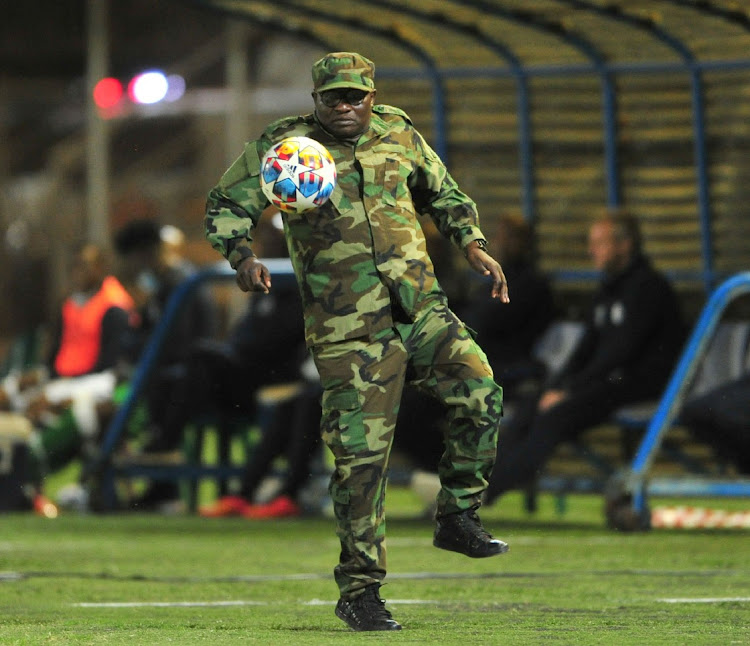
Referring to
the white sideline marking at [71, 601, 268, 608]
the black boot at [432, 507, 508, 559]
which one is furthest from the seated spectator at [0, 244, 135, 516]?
the black boot at [432, 507, 508, 559]

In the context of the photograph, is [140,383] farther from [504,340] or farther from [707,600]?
[707,600]

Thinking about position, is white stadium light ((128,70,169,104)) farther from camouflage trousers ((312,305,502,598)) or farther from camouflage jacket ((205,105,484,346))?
camouflage trousers ((312,305,502,598))

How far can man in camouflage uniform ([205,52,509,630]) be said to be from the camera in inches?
258

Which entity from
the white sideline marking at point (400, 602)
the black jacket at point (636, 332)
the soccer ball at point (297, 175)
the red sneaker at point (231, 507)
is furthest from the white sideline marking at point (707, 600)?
the red sneaker at point (231, 507)

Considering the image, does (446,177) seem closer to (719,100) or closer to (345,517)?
(345,517)

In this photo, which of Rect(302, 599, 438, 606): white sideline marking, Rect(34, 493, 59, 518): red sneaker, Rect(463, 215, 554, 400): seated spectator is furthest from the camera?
Rect(34, 493, 59, 518): red sneaker

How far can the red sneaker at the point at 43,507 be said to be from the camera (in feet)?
42.1

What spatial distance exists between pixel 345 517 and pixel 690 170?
21.5ft

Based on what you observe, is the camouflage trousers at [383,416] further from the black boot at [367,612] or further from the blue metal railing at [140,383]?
the blue metal railing at [140,383]

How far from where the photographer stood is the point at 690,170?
496 inches

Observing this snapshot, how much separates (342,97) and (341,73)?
124mm

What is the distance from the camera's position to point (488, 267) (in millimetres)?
6656

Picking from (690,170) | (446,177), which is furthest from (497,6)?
(446,177)

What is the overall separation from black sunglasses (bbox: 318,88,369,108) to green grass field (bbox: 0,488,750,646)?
1679 millimetres
